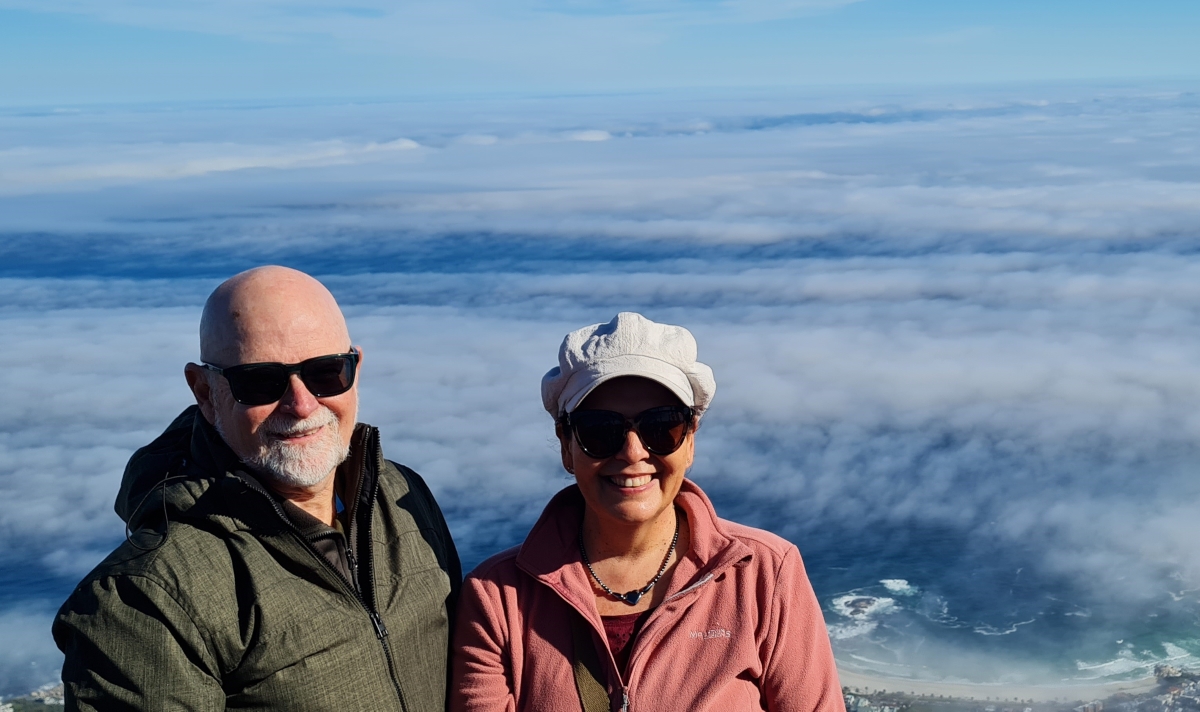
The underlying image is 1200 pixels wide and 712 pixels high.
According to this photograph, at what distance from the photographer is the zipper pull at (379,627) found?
378 centimetres

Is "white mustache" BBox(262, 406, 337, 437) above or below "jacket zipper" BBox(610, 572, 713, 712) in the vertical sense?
above

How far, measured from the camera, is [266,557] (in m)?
3.61

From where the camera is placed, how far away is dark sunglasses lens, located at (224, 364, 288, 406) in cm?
378

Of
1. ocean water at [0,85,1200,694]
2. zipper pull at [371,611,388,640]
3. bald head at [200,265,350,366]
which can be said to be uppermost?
bald head at [200,265,350,366]

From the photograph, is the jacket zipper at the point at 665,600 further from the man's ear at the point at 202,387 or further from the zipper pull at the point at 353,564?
the man's ear at the point at 202,387

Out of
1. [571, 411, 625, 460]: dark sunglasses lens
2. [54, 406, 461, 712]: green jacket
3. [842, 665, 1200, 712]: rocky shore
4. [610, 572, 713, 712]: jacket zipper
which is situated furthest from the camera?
[842, 665, 1200, 712]: rocky shore

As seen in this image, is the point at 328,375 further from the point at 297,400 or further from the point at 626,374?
the point at 626,374

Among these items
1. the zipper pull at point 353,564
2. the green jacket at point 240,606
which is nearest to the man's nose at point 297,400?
the green jacket at point 240,606

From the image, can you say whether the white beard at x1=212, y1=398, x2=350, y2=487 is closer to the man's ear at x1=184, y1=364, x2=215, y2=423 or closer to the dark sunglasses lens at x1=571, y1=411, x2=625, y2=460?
the man's ear at x1=184, y1=364, x2=215, y2=423

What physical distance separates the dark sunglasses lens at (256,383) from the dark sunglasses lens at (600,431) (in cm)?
99

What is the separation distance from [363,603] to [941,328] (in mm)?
159732

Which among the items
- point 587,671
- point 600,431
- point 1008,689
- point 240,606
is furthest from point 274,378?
point 1008,689

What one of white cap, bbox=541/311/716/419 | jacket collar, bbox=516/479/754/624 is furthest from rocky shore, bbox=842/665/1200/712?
white cap, bbox=541/311/716/419

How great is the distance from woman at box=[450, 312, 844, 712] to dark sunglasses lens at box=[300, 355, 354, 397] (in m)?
0.71
